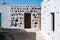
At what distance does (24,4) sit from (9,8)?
4.85 ft

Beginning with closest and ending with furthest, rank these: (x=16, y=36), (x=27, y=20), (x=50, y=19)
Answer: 1. (x=50, y=19)
2. (x=16, y=36)
3. (x=27, y=20)

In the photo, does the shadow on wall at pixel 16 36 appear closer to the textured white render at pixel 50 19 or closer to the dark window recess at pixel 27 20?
the textured white render at pixel 50 19

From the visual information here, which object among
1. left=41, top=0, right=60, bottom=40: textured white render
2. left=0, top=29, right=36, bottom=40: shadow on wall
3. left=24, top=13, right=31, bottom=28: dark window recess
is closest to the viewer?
left=41, top=0, right=60, bottom=40: textured white render

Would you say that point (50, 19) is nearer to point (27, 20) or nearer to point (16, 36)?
point (16, 36)

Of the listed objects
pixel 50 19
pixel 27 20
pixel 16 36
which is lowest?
pixel 16 36

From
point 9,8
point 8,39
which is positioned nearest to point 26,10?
point 9,8

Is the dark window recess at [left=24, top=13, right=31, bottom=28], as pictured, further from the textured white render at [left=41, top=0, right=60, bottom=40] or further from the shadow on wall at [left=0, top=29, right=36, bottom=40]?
the textured white render at [left=41, top=0, right=60, bottom=40]

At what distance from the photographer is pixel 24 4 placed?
16578 mm

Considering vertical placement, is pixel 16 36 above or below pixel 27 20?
below

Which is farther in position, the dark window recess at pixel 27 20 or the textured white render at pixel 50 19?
the dark window recess at pixel 27 20

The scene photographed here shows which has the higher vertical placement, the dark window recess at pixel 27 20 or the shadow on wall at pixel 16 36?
the dark window recess at pixel 27 20

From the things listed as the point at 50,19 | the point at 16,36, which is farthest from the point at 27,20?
the point at 50,19

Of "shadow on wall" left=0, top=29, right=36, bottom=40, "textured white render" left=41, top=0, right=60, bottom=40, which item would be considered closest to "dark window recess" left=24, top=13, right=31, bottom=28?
"shadow on wall" left=0, top=29, right=36, bottom=40

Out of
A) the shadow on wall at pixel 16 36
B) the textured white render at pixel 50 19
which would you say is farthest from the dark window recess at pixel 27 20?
the textured white render at pixel 50 19
